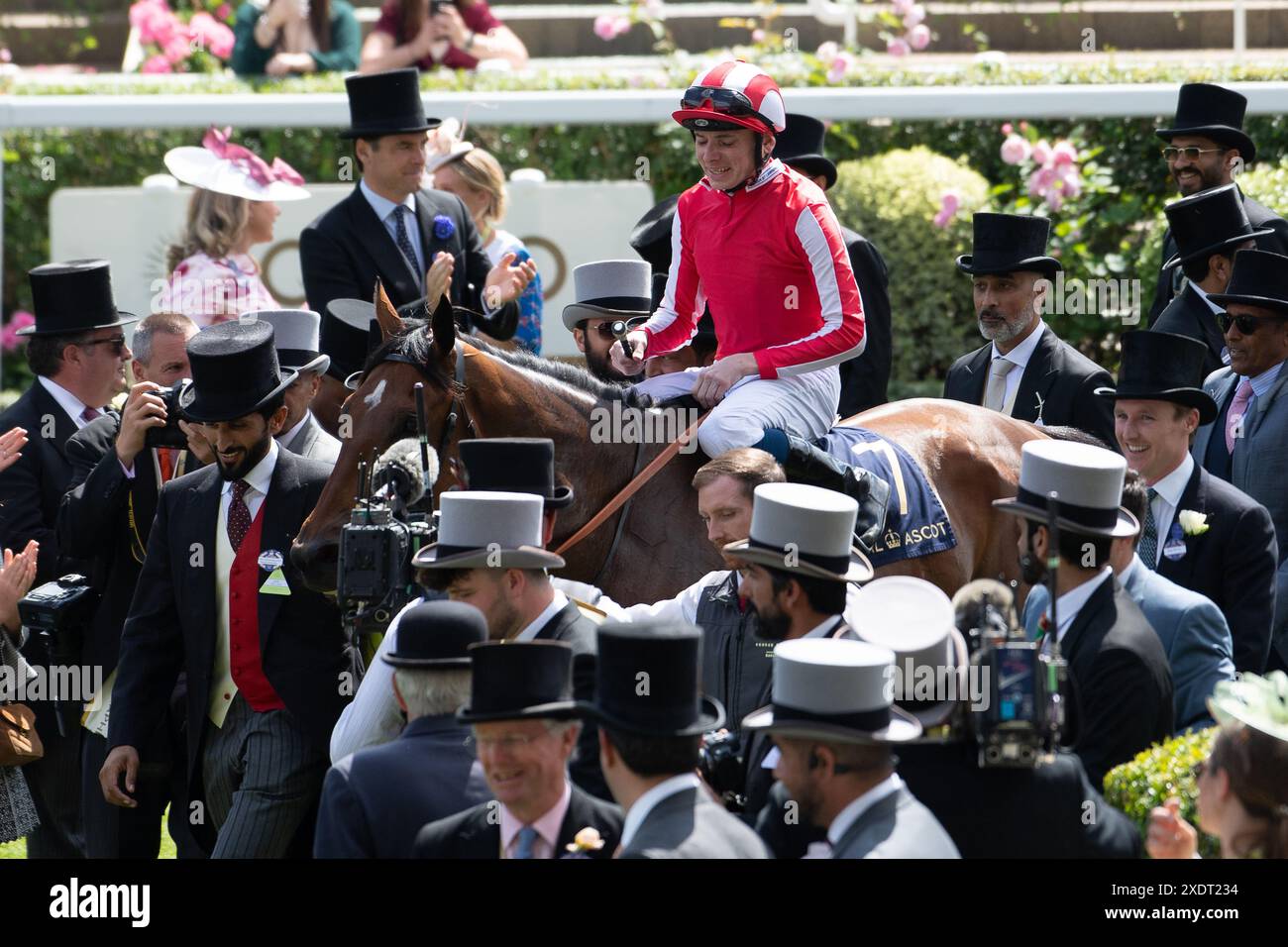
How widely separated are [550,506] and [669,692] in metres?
1.69

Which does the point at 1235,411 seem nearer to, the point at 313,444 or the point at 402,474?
the point at 402,474

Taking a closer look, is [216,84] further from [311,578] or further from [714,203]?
[311,578]

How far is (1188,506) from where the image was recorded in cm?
620

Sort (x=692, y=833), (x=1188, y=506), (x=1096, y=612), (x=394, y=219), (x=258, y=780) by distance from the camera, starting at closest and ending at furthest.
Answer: (x=692, y=833) < (x=1096, y=612) < (x=258, y=780) < (x=1188, y=506) < (x=394, y=219)

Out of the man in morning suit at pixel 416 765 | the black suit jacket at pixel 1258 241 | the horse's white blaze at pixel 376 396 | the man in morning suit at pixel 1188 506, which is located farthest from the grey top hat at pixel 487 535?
the black suit jacket at pixel 1258 241

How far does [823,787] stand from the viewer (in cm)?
399

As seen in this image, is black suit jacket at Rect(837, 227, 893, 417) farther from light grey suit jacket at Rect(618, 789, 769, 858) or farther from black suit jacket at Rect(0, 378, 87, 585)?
light grey suit jacket at Rect(618, 789, 769, 858)

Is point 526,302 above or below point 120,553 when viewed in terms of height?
above

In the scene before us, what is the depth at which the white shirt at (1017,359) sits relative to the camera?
26.7 ft

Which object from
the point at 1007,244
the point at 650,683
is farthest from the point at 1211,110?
the point at 650,683

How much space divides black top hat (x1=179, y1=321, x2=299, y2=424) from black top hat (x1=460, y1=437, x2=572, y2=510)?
0.85 metres

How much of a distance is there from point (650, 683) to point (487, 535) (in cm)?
111

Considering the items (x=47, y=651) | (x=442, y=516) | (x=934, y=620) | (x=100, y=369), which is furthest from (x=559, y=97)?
(x=934, y=620)
